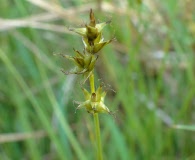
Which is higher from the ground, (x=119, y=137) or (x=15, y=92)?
(x=15, y=92)

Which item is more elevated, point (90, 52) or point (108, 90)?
point (90, 52)

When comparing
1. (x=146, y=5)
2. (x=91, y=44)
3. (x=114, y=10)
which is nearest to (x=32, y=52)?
(x=114, y=10)

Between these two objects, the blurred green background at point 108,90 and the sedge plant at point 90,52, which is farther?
the blurred green background at point 108,90

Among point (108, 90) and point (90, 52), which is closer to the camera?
point (90, 52)

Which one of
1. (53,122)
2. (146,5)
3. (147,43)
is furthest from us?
(147,43)

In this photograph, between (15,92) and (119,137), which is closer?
(119,137)

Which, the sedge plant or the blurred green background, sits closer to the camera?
the sedge plant

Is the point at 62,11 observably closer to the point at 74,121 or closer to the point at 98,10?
the point at 98,10

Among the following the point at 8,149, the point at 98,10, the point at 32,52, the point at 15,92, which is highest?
the point at 98,10
